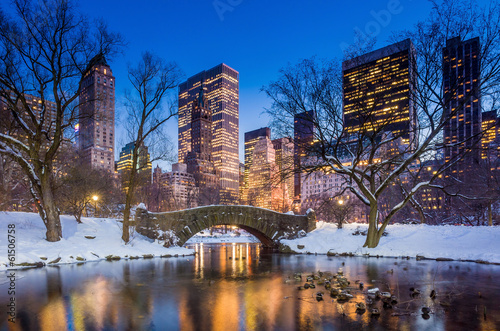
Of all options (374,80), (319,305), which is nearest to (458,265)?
(374,80)

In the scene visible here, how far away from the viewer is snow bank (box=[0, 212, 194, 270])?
17.6 metres

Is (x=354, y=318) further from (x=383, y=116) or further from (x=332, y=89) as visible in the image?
(x=383, y=116)

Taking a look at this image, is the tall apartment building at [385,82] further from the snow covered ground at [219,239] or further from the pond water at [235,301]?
the snow covered ground at [219,239]

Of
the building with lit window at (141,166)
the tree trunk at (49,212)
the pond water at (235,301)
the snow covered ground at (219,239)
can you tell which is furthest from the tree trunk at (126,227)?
the snow covered ground at (219,239)

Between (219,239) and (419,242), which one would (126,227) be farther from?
(219,239)

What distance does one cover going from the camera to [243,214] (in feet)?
91.6

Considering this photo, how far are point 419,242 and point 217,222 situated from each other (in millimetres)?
15403

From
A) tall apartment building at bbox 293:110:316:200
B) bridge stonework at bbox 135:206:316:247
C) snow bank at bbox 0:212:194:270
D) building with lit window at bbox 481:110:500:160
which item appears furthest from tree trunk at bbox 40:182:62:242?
building with lit window at bbox 481:110:500:160

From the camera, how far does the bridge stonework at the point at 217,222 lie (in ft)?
80.9

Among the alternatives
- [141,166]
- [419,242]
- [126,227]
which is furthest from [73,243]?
[419,242]

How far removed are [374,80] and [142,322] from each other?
776 inches

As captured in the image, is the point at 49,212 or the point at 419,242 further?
the point at 419,242

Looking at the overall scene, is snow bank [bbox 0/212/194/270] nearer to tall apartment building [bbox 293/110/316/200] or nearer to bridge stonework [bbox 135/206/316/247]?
bridge stonework [bbox 135/206/316/247]

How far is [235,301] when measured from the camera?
9.50 meters
